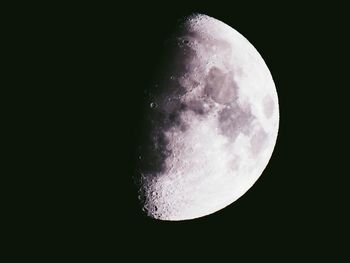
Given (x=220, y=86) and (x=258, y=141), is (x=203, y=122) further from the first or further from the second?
(x=258, y=141)

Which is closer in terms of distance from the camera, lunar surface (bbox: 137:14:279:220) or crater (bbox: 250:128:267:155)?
lunar surface (bbox: 137:14:279:220)

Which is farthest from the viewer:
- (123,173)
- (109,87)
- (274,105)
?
(274,105)

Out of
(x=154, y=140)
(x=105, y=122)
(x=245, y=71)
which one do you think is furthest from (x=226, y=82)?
(x=105, y=122)

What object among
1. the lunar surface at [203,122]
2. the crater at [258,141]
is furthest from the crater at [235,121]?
the crater at [258,141]

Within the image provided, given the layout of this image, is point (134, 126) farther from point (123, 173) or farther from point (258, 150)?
point (258, 150)

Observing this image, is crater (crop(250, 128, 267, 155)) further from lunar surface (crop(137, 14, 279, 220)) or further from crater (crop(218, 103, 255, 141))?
crater (crop(218, 103, 255, 141))

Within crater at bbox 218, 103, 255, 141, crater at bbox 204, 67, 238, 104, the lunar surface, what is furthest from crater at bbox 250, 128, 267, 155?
crater at bbox 204, 67, 238, 104

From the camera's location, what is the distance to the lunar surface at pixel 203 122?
3.63m

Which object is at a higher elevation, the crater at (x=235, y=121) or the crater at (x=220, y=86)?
the crater at (x=220, y=86)

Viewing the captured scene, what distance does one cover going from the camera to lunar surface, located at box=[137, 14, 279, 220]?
3.63 m

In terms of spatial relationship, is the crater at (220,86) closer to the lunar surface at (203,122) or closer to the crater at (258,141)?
the lunar surface at (203,122)

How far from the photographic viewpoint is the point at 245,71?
3.89 metres

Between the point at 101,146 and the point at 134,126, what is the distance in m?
0.34

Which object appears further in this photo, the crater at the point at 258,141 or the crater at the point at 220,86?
the crater at the point at 258,141
